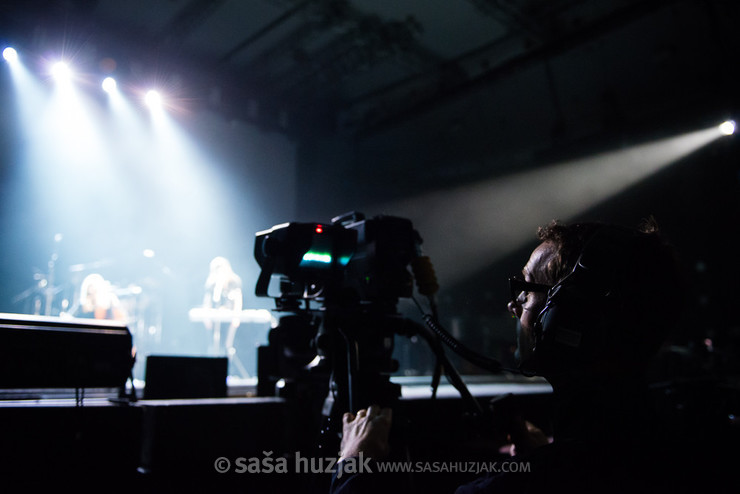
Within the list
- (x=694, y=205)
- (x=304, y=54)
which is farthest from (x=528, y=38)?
(x=694, y=205)

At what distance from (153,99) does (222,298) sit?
256 centimetres

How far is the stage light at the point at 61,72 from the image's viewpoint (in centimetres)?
503

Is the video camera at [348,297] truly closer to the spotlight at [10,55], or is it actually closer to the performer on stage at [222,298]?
the performer on stage at [222,298]

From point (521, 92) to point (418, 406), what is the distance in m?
5.06

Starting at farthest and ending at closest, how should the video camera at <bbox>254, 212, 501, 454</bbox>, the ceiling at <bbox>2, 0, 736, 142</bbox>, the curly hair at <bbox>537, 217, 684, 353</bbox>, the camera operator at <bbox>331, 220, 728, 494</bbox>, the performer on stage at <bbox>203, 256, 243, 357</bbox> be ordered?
the performer on stage at <bbox>203, 256, 243, 357</bbox>, the ceiling at <bbox>2, 0, 736, 142</bbox>, the video camera at <bbox>254, 212, 501, 454</bbox>, the curly hair at <bbox>537, 217, 684, 353</bbox>, the camera operator at <bbox>331, 220, 728, 494</bbox>

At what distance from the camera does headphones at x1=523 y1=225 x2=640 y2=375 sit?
2.69 feet

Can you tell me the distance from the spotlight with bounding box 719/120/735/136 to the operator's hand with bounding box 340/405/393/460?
5.80 meters

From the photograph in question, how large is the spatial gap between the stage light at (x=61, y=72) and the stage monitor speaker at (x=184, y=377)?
4.24 metres

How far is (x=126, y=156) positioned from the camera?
19.7 feet

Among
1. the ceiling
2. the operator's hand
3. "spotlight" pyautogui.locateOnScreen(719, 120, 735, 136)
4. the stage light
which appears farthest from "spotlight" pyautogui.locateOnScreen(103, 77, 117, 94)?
"spotlight" pyautogui.locateOnScreen(719, 120, 735, 136)

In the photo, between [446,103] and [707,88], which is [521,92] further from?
[707,88]

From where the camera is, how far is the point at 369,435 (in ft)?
3.04

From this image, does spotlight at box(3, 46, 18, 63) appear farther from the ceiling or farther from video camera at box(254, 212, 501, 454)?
video camera at box(254, 212, 501, 454)

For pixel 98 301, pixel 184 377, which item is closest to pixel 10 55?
pixel 98 301
